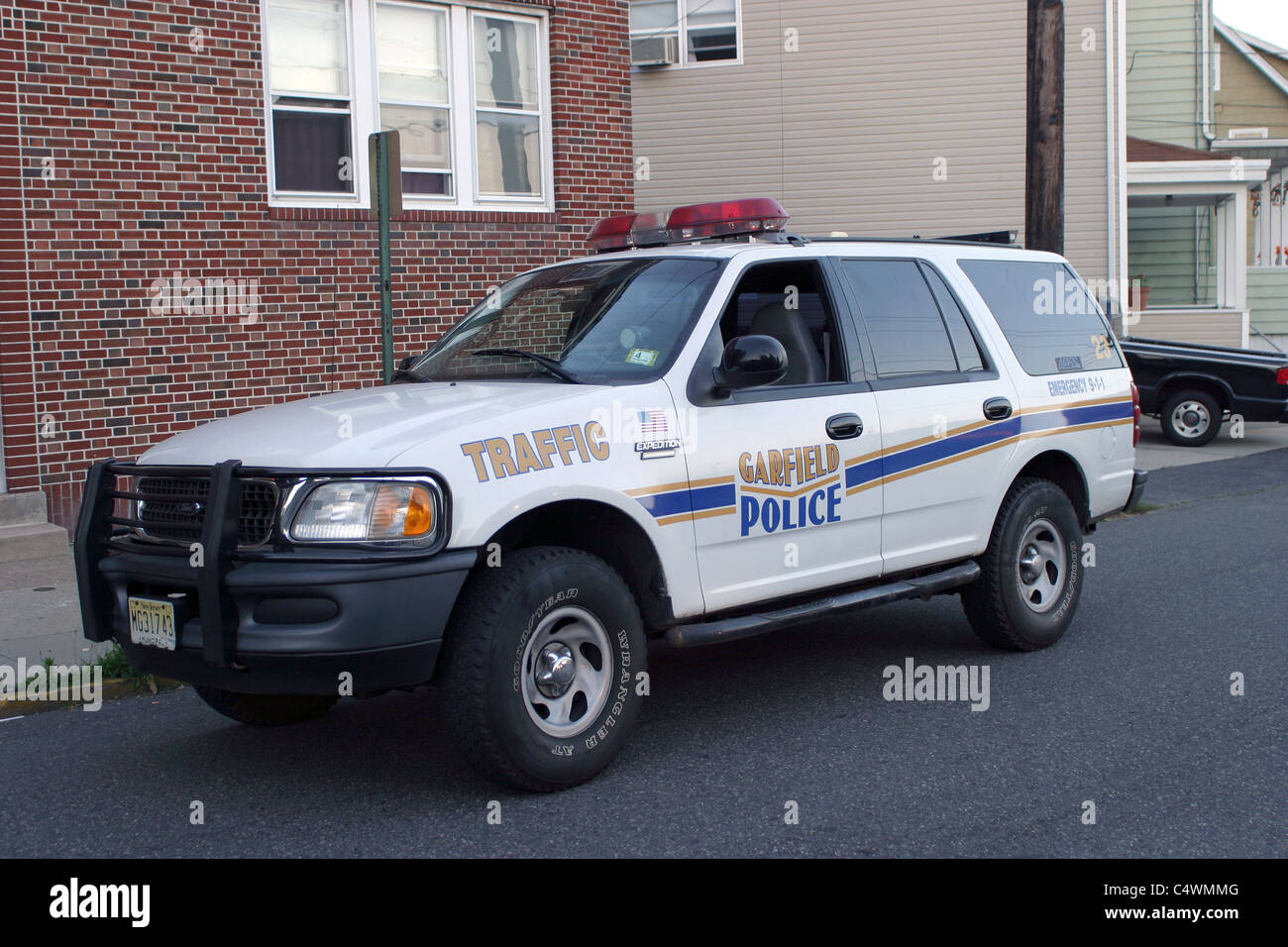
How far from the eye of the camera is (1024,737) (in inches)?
212

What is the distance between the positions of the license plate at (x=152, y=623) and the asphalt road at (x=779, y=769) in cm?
61

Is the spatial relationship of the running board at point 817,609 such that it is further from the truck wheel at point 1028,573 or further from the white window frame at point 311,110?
the white window frame at point 311,110

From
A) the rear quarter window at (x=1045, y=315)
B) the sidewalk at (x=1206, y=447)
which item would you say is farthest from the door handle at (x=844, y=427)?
the sidewalk at (x=1206, y=447)

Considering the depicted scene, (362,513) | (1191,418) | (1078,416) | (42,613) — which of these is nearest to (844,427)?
(1078,416)

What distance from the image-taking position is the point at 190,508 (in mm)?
4664

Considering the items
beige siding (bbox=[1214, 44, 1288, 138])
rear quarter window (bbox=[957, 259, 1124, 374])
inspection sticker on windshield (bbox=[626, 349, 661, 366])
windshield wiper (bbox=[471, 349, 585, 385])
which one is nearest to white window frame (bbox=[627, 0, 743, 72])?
beige siding (bbox=[1214, 44, 1288, 138])

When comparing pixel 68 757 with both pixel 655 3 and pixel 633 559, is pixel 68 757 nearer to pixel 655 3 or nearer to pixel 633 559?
pixel 633 559

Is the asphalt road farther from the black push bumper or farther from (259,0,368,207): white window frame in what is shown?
(259,0,368,207): white window frame

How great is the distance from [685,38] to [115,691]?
621 inches

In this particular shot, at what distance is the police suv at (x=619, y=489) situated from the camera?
4.36 metres

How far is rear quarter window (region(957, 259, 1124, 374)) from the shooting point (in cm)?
679

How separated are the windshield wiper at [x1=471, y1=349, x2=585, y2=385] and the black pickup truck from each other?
12.3m

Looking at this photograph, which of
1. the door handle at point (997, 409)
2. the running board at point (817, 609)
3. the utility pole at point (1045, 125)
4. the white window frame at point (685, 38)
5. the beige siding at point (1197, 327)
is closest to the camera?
the running board at point (817, 609)
